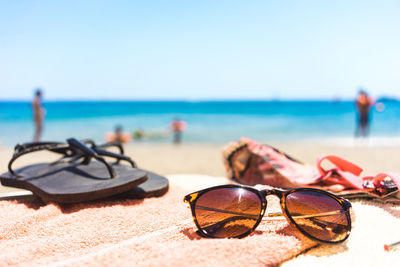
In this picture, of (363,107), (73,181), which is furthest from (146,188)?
(363,107)

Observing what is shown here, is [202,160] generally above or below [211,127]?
above

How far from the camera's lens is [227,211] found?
100 cm

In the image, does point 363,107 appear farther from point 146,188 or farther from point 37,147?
point 37,147

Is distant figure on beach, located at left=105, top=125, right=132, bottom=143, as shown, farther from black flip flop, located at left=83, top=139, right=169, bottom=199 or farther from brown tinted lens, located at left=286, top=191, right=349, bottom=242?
brown tinted lens, located at left=286, top=191, right=349, bottom=242

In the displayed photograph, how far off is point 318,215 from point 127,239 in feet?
2.11

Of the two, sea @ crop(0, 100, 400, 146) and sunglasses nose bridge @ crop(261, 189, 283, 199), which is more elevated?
sunglasses nose bridge @ crop(261, 189, 283, 199)

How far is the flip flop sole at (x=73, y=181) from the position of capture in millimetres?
1267

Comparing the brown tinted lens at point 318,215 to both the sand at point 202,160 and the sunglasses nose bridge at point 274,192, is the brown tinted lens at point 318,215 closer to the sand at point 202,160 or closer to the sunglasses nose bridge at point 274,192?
the sunglasses nose bridge at point 274,192

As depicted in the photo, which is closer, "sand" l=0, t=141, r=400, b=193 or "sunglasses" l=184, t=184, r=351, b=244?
"sunglasses" l=184, t=184, r=351, b=244

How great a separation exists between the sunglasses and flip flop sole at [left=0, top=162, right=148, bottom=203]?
45 centimetres

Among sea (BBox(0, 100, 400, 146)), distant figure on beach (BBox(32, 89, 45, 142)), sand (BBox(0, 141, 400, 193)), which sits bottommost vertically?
sea (BBox(0, 100, 400, 146))

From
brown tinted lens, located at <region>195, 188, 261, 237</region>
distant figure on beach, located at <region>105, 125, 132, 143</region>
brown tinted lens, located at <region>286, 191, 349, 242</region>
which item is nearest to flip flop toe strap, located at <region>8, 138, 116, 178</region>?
brown tinted lens, located at <region>195, 188, 261, 237</region>

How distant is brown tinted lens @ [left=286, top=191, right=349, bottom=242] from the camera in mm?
965

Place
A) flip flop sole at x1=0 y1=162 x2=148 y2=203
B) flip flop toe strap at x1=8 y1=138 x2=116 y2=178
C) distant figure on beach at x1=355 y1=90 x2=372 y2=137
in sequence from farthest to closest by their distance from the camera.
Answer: distant figure on beach at x1=355 y1=90 x2=372 y2=137 < flip flop toe strap at x1=8 y1=138 x2=116 y2=178 < flip flop sole at x1=0 y1=162 x2=148 y2=203
